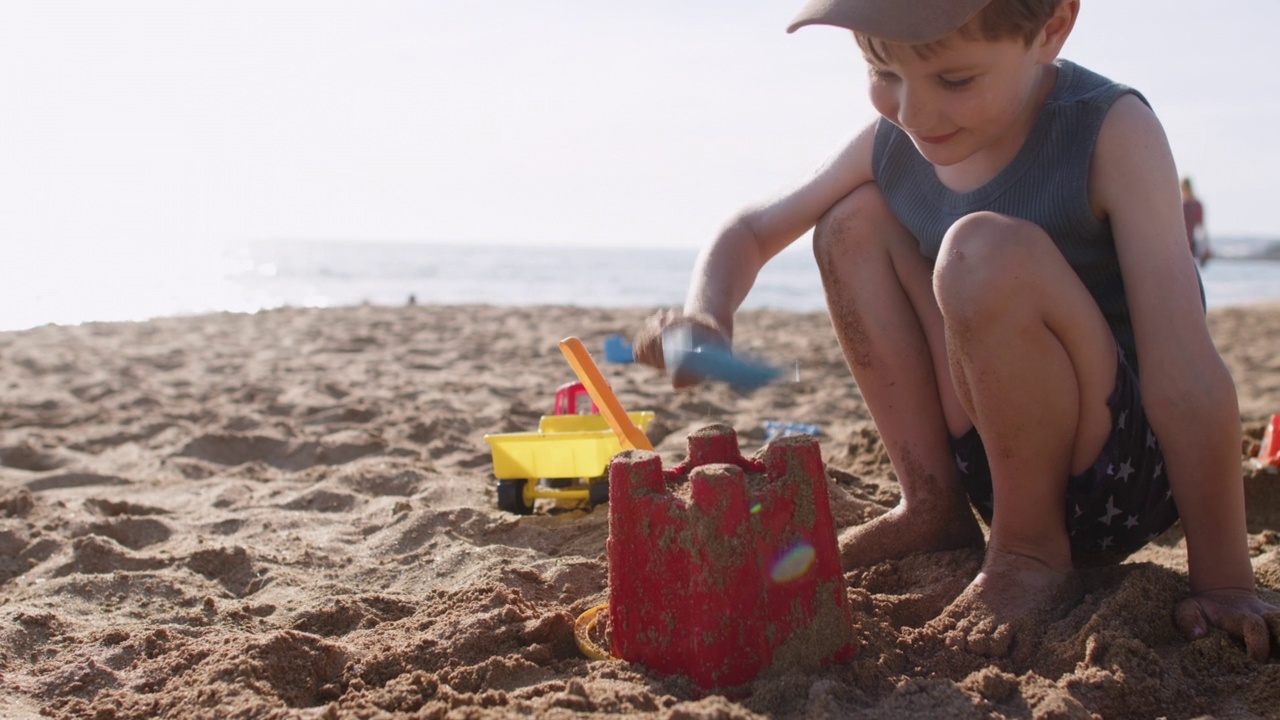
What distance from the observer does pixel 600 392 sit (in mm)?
1989

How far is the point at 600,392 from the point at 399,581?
54cm

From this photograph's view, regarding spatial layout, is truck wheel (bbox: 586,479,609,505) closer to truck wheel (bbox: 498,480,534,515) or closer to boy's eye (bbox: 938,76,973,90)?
truck wheel (bbox: 498,480,534,515)

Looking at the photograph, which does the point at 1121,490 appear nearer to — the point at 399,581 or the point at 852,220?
the point at 852,220

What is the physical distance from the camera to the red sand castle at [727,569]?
1389 mm

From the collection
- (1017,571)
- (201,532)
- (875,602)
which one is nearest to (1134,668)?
(1017,571)

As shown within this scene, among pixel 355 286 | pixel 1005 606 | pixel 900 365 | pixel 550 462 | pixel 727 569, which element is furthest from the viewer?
pixel 355 286

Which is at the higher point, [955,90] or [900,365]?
[955,90]

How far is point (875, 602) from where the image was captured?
5.66 ft

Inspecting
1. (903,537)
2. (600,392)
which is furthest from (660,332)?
(903,537)

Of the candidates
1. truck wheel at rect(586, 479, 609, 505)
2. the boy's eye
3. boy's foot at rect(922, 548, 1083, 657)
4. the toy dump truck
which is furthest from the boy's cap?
truck wheel at rect(586, 479, 609, 505)

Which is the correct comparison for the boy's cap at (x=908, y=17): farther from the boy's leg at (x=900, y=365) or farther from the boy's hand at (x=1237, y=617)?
the boy's hand at (x=1237, y=617)

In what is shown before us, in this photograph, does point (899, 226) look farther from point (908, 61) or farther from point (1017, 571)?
point (1017, 571)

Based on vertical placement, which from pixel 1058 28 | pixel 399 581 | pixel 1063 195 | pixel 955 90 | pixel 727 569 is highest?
pixel 1058 28

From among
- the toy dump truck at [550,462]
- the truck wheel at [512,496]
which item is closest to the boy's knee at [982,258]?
the toy dump truck at [550,462]
